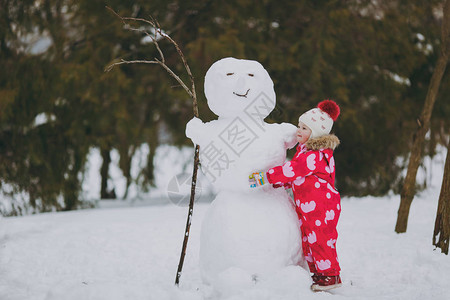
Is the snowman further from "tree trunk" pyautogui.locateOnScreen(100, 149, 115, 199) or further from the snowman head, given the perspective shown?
"tree trunk" pyautogui.locateOnScreen(100, 149, 115, 199)

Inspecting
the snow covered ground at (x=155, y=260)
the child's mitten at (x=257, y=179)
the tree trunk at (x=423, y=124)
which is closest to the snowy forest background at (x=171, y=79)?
the snow covered ground at (x=155, y=260)

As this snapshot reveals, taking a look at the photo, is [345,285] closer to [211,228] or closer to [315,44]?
[211,228]

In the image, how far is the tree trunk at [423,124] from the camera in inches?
154

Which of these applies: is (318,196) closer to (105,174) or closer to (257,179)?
(257,179)

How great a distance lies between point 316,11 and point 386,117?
5.92 feet

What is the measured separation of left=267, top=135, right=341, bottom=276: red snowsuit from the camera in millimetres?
2545

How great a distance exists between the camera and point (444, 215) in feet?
11.2

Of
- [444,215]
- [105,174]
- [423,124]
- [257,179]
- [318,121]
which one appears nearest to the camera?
[257,179]

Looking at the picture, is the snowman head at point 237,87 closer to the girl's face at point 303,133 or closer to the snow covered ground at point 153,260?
the girl's face at point 303,133

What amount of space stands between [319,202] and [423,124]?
2077mm

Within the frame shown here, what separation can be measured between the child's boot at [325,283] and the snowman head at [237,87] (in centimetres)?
104

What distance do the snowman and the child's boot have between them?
166 millimetres

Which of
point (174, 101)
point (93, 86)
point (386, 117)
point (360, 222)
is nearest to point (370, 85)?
point (386, 117)

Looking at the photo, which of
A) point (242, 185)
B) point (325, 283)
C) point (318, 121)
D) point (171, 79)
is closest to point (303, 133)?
point (318, 121)
